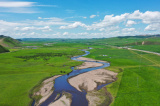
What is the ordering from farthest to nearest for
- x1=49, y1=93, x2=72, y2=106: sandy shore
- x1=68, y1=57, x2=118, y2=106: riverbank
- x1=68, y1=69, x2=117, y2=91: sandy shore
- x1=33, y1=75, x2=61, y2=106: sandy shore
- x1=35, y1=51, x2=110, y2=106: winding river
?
x1=68, y1=69, x2=117, y2=91: sandy shore, x1=33, y1=75, x2=61, y2=106: sandy shore, x1=68, y1=57, x2=118, y2=106: riverbank, x1=35, y1=51, x2=110, y2=106: winding river, x1=49, y1=93, x2=72, y2=106: sandy shore

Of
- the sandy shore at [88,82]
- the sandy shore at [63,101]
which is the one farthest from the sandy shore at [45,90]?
the sandy shore at [88,82]

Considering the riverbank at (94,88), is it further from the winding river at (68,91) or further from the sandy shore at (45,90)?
the sandy shore at (45,90)

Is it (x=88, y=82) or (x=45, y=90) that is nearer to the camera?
(x=45, y=90)

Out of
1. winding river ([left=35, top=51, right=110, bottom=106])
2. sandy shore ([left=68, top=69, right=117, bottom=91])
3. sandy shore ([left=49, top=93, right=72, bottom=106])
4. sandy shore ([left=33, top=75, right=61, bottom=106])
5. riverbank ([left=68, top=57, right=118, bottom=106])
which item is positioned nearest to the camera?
sandy shore ([left=49, top=93, right=72, bottom=106])

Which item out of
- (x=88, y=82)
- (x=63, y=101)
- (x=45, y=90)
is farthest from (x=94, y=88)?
(x=45, y=90)

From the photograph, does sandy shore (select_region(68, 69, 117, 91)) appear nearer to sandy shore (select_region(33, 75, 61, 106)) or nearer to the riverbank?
the riverbank

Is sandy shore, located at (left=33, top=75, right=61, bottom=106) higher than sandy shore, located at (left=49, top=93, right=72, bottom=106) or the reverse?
A: higher

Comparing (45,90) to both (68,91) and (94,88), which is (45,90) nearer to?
(68,91)

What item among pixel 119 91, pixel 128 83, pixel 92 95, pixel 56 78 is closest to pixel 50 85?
pixel 56 78

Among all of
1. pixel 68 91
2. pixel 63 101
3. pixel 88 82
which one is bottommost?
pixel 68 91

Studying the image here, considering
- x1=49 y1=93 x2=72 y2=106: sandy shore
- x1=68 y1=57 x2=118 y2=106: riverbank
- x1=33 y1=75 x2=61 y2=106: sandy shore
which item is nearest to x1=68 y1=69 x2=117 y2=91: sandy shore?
x1=68 y1=57 x2=118 y2=106: riverbank

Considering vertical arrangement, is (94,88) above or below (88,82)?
below

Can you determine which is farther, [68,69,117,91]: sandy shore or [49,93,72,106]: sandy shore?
[68,69,117,91]: sandy shore
